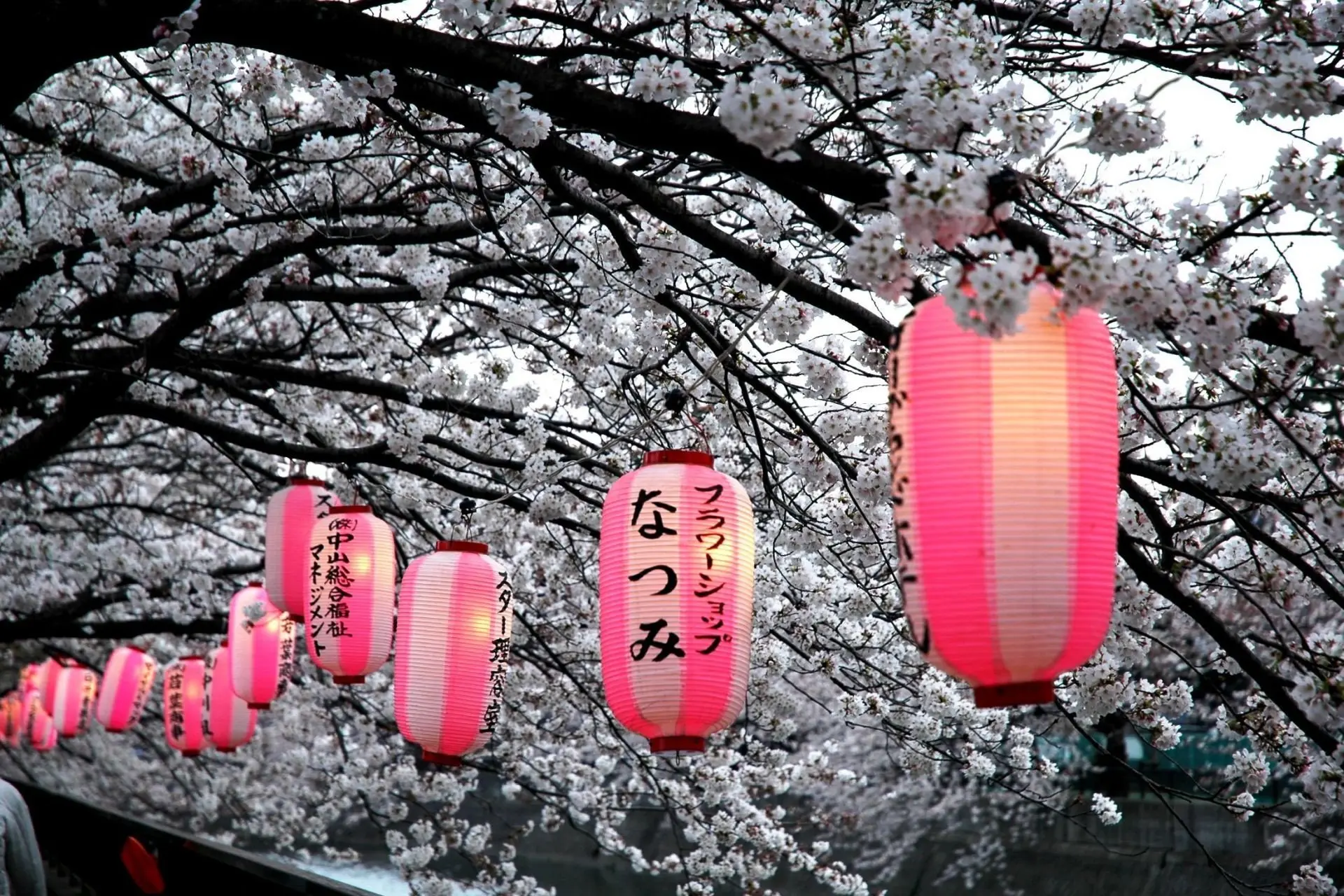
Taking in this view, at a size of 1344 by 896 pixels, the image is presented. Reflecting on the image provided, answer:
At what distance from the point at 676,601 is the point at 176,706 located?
965 centimetres

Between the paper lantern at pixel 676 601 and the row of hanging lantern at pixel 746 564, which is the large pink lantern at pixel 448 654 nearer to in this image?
the row of hanging lantern at pixel 746 564

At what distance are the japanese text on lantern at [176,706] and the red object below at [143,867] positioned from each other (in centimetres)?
460

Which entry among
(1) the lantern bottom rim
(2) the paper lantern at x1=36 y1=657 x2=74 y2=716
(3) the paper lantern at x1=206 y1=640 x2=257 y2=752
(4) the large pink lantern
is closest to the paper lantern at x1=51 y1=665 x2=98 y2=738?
(2) the paper lantern at x1=36 y1=657 x2=74 y2=716

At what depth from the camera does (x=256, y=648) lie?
366 inches

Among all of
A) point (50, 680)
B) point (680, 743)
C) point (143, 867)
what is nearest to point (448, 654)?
point (680, 743)

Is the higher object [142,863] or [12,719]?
[12,719]

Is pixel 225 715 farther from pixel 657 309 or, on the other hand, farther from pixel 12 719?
pixel 12 719

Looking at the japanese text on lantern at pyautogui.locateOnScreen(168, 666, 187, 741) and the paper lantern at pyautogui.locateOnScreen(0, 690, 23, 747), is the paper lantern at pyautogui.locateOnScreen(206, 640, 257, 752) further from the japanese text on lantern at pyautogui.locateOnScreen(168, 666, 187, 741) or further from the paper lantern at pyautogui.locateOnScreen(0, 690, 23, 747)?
the paper lantern at pyautogui.locateOnScreen(0, 690, 23, 747)

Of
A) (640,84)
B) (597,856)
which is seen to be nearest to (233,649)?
(640,84)

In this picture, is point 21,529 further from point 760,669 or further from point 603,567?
point 603,567

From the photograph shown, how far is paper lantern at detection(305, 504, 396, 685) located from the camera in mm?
6805

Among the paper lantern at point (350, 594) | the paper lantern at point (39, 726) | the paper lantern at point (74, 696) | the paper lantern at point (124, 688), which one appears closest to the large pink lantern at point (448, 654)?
the paper lantern at point (350, 594)

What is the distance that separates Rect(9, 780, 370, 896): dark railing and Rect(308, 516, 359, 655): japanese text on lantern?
48.7 inches

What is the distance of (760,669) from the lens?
826cm
